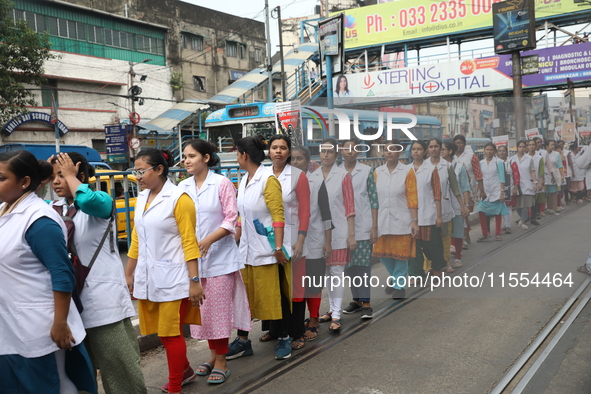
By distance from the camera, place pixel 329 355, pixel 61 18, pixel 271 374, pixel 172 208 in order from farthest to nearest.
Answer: pixel 61 18, pixel 329 355, pixel 271 374, pixel 172 208

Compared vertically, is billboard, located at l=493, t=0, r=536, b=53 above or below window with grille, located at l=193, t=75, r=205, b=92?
below

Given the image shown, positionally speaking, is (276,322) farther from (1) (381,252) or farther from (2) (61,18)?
(2) (61,18)

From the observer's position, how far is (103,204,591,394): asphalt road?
12.0 feet

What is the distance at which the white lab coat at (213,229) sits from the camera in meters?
3.94

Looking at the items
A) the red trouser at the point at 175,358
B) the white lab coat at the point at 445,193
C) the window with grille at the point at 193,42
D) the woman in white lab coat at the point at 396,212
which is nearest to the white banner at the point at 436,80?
the window with grille at the point at 193,42

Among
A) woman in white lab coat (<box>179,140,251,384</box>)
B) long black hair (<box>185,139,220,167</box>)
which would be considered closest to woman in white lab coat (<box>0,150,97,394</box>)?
woman in white lab coat (<box>179,140,251,384</box>)

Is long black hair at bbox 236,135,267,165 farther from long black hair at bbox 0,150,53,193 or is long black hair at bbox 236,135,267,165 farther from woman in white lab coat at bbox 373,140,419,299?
long black hair at bbox 0,150,53,193

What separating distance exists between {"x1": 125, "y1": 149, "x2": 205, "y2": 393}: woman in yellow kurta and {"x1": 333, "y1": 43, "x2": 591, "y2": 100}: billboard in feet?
57.3

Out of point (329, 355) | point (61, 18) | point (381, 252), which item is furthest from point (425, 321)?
point (61, 18)

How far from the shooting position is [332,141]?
4504 mm

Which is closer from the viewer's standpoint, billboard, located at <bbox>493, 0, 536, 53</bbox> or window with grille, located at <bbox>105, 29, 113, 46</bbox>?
billboard, located at <bbox>493, 0, 536, 53</bbox>

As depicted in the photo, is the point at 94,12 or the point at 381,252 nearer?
the point at 381,252

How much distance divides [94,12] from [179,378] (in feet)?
86.1

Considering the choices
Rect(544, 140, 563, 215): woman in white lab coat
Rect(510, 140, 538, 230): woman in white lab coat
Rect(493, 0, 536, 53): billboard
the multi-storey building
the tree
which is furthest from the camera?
the multi-storey building
